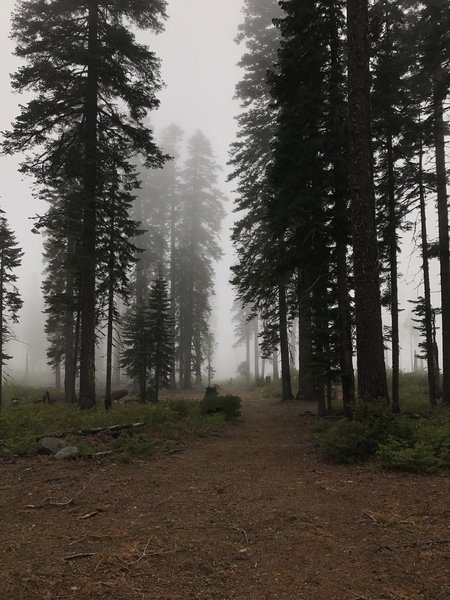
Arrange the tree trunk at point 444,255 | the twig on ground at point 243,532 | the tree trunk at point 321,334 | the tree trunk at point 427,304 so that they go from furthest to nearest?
the tree trunk at point 444,255 → the tree trunk at point 427,304 → the tree trunk at point 321,334 → the twig on ground at point 243,532

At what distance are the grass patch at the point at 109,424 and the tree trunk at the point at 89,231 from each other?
65.6 inches

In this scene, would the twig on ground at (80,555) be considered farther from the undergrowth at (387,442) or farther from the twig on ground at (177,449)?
the twig on ground at (177,449)

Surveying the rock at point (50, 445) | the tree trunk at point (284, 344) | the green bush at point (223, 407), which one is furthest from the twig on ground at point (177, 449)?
the tree trunk at point (284, 344)

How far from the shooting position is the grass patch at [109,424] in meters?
8.79

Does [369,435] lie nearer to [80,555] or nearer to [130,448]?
[130,448]

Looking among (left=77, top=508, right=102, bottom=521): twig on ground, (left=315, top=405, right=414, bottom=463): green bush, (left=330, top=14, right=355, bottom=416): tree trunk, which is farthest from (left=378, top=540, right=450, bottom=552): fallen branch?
(left=330, top=14, right=355, bottom=416): tree trunk

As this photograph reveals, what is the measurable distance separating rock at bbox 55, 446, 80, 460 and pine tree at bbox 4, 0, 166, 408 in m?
6.76

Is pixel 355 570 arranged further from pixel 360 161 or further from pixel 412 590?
pixel 360 161

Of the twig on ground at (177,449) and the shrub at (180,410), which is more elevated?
the shrub at (180,410)

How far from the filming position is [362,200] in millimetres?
8875

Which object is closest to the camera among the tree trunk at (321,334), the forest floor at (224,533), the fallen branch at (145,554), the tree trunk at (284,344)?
the forest floor at (224,533)

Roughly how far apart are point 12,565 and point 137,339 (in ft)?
62.2

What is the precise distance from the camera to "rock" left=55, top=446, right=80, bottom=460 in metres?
8.16

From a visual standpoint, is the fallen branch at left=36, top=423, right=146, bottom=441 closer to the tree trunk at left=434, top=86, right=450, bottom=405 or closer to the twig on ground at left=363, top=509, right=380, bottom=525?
the twig on ground at left=363, top=509, right=380, bottom=525
